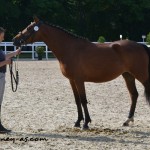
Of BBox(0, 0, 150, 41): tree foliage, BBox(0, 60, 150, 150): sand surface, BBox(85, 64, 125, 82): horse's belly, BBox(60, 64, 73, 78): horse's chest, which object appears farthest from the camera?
BBox(0, 0, 150, 41): tree foliage

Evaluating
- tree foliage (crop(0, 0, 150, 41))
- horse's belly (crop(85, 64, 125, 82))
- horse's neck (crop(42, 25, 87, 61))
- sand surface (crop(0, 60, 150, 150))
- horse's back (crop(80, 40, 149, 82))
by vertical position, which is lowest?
sand surface (crop(0, 60, 150, 150))

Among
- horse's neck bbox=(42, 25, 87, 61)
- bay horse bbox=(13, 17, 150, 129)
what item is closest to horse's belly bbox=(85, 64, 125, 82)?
bay horse bbox=(13, 17, 150, 129)

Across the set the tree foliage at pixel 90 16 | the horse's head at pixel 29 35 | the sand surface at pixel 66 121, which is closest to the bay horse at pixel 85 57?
the horse's head at pixel 29 35

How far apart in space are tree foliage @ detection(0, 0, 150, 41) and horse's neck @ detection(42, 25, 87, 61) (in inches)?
1450

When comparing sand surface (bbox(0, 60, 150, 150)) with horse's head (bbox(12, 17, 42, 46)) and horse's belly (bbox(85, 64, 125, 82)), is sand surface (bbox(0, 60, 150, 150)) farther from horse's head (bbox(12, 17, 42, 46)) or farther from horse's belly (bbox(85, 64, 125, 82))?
horse's head (bbox(12, 17, 42, 46))

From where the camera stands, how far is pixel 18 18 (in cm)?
4459

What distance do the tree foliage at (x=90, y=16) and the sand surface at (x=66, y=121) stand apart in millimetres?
32543

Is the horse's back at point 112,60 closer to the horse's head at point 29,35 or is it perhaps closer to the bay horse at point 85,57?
the bay horse at point 85,57

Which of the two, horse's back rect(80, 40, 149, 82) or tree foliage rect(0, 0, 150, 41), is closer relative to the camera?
horse's back rect(80, 40, 149, 82)

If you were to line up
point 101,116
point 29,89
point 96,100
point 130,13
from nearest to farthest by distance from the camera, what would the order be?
point 101,116 → point 96,100 → point 29,89 → point 130,13

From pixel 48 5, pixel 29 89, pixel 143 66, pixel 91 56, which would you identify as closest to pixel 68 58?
pixel 91 56

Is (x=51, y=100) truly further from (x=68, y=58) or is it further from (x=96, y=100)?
(x=68, y=58)

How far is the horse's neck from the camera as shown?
7.67 m

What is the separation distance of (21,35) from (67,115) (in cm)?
208
